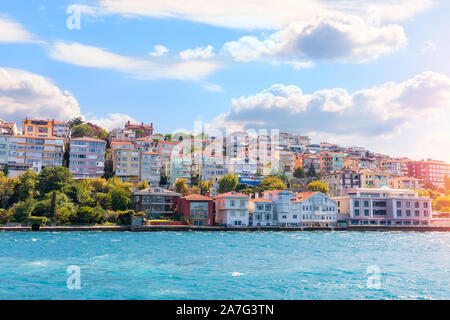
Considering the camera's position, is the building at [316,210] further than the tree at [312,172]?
No

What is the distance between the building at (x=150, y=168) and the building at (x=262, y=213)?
22.0 meters

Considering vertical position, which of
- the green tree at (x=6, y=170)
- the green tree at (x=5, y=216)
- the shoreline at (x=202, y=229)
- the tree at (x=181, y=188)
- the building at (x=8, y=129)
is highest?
the building at (x=8, y=129)

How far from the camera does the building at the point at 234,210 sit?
58.5 metres

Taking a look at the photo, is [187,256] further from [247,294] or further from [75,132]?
[75,132]

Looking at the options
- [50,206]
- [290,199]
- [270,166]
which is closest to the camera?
[50,206]

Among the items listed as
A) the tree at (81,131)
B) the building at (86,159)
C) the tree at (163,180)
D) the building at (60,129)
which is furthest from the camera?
the tree at (81,131)

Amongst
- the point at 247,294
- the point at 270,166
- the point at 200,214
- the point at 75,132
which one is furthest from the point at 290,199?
the point at 75,132

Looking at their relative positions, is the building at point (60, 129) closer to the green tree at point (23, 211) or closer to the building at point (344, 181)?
the green tree at point (23, 211)

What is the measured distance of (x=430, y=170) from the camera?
110 metres

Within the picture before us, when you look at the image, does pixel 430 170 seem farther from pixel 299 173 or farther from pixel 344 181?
pixel 299 173

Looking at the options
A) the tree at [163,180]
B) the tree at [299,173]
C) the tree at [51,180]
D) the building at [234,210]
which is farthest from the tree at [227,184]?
the tree at [299,173]
